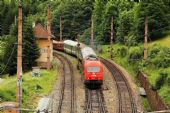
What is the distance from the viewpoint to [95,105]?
1486 inches

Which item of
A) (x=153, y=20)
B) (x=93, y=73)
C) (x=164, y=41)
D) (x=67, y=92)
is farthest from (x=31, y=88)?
(x=153, y=20)

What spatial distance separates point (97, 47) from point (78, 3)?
99.2 ft

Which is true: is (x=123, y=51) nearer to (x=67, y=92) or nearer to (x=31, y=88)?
(x=67, y=92)

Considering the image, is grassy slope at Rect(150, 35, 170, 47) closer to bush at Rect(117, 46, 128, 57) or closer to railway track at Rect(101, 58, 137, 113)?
bush at Rect(117, 46, 128, 57)

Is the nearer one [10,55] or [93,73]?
[93,73]

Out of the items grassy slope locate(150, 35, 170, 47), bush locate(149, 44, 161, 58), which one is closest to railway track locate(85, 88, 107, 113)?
bush locate(149, 44, 161, 58)

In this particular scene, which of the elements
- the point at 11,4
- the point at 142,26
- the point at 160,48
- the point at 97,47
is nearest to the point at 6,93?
A: the point at 160,48

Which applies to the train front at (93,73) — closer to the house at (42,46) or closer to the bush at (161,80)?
the bush at (161,80)

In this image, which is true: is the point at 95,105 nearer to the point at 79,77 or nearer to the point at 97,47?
the point at 79,77

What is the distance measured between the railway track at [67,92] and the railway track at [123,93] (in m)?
4.46

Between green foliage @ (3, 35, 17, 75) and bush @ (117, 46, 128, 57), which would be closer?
green foliage @ (3, 35, 17, 75)

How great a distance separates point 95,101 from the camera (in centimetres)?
3919

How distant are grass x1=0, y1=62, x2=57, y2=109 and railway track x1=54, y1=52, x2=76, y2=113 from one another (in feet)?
4.30

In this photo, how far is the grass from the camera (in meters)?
35.6
